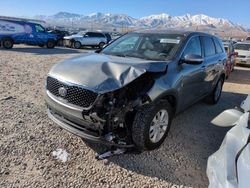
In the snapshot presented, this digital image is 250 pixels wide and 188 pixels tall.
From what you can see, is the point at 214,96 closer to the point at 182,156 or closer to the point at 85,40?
the point at 182,156

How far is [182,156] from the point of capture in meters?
4.03

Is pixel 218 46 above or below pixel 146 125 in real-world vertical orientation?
above

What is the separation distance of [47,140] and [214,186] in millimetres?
2622

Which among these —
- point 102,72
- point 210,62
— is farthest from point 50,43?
point 102,72

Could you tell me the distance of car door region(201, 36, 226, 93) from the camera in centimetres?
555

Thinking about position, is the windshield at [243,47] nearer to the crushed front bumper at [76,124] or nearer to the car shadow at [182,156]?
the car shadow at [182,156]

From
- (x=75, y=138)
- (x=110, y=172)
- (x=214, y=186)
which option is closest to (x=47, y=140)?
(x=75, y=138)

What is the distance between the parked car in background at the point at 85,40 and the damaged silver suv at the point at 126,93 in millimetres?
18964

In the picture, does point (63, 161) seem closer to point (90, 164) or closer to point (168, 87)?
point (90, 164)

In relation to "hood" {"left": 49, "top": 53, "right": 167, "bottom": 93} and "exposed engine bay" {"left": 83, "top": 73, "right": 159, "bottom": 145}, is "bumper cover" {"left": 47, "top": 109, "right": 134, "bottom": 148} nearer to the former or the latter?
"exposed engine bay" {"left": 83, "top": 73, "right": 159, "bottom": 145}

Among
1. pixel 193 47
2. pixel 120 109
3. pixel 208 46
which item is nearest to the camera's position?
pixel 120 109

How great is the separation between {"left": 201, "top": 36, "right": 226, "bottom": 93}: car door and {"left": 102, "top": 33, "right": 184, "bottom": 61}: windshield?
108cm

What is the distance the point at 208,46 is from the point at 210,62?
0.40 m

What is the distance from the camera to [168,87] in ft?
12.8
